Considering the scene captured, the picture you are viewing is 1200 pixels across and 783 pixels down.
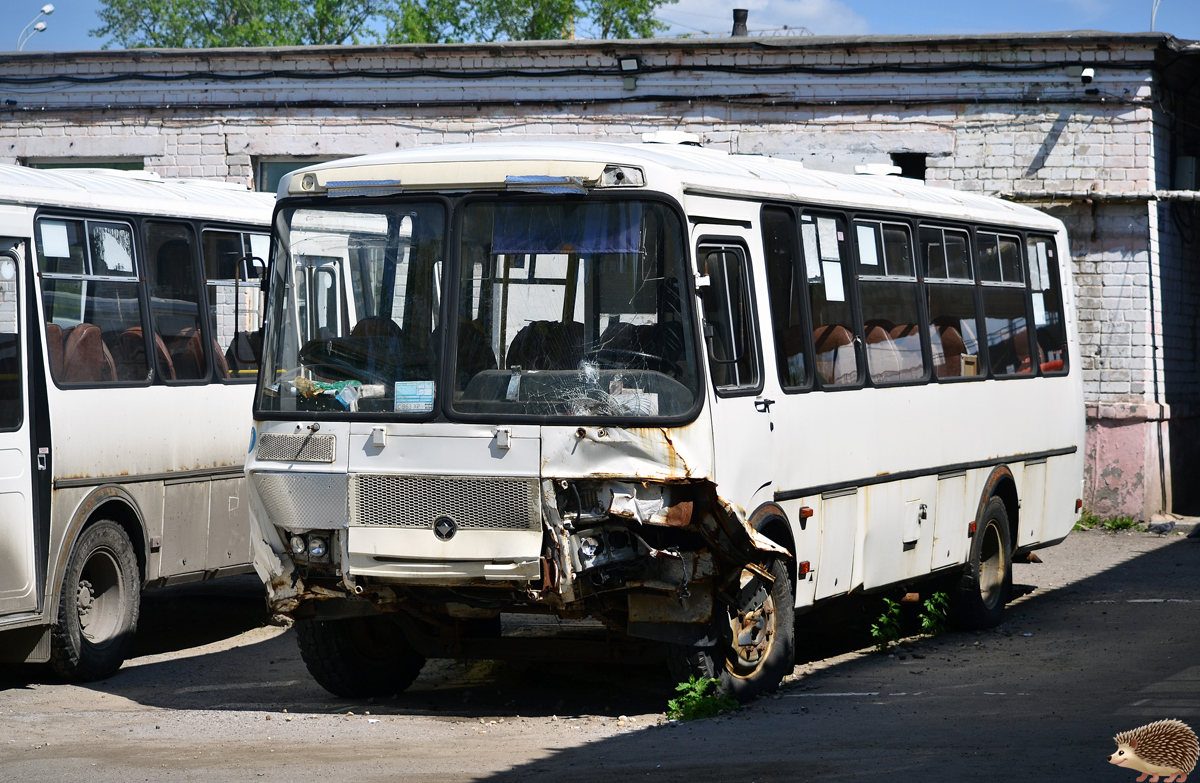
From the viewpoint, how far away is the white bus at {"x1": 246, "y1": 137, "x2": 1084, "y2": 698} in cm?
724

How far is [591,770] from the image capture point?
6.41 meters

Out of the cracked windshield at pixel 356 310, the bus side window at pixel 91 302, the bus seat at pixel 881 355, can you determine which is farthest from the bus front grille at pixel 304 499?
the bus seat at pixel 881 355

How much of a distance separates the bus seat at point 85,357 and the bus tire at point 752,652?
393cm

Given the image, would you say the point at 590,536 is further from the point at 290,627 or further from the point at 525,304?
the point at 290,627

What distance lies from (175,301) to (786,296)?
4165mm

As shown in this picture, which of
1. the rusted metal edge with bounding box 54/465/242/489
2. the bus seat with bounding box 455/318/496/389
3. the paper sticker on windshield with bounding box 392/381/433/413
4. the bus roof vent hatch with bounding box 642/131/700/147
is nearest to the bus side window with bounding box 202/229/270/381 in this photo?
the rusted metal edge with bounding box 54/465/242/489

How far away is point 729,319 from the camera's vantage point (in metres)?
7.75

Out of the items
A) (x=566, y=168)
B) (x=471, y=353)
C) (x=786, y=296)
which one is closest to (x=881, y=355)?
(x=786, y=296)

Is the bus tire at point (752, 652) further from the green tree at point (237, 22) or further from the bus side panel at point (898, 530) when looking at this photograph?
the green tree at point (237, 22)

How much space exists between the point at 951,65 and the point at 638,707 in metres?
11.5

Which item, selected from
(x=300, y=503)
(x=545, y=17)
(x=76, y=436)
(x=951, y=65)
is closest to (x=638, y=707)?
(x=300, y=503)

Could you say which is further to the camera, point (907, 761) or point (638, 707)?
point (638, 707)

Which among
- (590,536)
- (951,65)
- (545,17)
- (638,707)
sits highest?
(545,17)

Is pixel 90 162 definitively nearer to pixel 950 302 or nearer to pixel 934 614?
pixel 950 302
